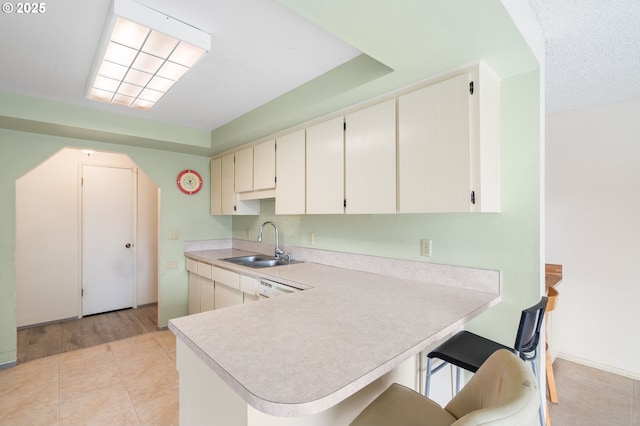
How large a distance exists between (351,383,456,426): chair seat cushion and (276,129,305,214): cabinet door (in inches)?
61.6

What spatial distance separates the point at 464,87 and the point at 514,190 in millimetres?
626

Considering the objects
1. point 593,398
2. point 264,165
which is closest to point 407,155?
point 264,165

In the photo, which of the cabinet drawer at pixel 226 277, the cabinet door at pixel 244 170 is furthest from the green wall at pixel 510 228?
the cabinet door at pixel 244 170

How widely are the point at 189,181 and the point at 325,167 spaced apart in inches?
89.1

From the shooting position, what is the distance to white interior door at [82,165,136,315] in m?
3.93

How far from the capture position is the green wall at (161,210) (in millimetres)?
2600

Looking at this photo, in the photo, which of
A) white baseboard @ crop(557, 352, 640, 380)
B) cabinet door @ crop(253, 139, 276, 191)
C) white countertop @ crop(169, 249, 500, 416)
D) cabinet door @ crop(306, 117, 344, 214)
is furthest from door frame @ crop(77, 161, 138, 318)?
white baseboard @ crop(557, 352, 640, 380)

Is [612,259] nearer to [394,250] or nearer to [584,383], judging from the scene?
[584,383]

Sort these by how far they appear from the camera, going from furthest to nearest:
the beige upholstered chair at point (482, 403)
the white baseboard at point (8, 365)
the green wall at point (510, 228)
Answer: the white baseboard at point (8, 365), the green wall at point (510, 228), the beige upholstered chair at point (482, 403)

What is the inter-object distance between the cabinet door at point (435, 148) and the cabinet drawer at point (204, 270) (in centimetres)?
220

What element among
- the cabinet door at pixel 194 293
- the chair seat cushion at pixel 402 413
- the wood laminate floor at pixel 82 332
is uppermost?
the chair seat cushion at pixel 402 413

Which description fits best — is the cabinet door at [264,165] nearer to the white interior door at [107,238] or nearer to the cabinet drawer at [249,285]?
the cabinet drawer at [249,285]

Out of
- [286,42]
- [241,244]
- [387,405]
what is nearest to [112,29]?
[286,42]

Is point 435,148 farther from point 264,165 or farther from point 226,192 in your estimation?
point 226,192
